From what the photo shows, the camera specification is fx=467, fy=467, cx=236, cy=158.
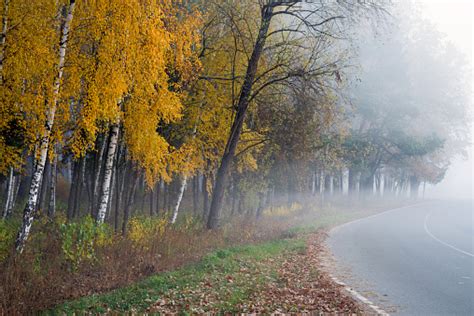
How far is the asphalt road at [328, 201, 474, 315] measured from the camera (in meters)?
9.64

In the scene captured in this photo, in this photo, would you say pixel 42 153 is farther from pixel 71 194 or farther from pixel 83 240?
pixel 71 194

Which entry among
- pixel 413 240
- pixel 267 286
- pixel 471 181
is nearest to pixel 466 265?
pixel 413 240

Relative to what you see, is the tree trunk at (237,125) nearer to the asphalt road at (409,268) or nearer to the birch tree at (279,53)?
the birch tree at (279,53)

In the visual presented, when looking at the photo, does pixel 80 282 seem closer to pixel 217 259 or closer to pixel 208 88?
pixel 217 259

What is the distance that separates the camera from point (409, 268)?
539 inches

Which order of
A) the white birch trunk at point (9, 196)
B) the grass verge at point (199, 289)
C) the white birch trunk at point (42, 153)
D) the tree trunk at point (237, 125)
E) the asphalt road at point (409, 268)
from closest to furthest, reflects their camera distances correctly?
the grass verge at point (199, 289) < the asphalt road at point (409, 268) < the white birch trunk at point (42, 153) < the tree trunk at point (237, 125) < the white birch trunk at point (9, 196)

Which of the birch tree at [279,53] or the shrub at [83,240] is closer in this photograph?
the shrub at [83,240]

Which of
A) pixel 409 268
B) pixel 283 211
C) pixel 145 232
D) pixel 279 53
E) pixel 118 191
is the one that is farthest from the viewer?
pixel 283 211

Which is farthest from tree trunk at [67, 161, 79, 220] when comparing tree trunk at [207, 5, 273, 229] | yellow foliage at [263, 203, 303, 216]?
yellow foliage at [263, 203, 303, 216]

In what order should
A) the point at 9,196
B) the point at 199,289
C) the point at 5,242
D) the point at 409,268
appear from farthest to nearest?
the point at 9,196, the point at 409,268, the point at 5,242, the point at 199,289

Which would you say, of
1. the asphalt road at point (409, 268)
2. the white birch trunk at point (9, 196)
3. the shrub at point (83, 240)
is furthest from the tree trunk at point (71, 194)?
the asphalt road at point (409, 268)

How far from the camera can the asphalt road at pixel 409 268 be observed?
9.64 m

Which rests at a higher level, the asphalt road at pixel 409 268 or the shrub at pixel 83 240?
the shrub at pixel 83 240

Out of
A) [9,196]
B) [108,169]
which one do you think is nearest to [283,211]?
[9,196]
